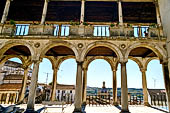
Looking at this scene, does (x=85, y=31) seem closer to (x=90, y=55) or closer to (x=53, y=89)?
(x=90, y=55)

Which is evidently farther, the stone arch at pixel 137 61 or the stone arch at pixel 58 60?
the stone arch at pixel 58 60

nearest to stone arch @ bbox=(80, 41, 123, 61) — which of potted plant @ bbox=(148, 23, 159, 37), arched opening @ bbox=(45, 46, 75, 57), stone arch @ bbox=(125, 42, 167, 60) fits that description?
stone arch @ bbox=(125, 42, 167, 60)

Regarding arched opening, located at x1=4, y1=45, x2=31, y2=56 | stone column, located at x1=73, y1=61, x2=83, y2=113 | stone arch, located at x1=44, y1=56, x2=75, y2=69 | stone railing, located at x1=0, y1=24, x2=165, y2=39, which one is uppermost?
stone railing, located at x1=0, y1=24, x2=165, y2=39

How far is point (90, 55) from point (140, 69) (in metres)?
4.98

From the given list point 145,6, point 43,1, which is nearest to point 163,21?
point 145,6

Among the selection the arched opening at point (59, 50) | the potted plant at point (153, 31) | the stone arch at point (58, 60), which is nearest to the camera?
the potted plant at point (153, 31)

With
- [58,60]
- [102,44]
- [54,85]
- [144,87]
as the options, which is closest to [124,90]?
[102,44]

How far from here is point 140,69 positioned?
12039mm

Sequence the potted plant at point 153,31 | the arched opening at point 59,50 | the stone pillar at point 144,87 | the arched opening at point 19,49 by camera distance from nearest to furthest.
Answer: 1. the potted plant at point 153,31
2. the arched opening at point 19,49
3. the arched opening at point 59,50
4. the stone pillar at point 144,87

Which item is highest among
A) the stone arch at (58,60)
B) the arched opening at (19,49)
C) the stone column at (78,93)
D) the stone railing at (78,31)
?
the stone railing at (78,31)

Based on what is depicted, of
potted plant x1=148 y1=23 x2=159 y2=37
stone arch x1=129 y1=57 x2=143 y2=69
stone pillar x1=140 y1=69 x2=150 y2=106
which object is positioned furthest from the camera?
stone arch x1=129 y1=57 x2=143 y2=69

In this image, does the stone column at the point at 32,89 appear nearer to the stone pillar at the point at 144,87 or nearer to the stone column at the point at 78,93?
the stone column at the point at 78,93

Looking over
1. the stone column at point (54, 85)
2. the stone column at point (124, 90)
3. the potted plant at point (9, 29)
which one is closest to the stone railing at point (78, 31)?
the potted plant at point (9, 29)

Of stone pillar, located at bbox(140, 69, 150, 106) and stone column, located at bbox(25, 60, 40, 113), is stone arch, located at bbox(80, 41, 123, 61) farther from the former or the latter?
stone pillar, located at bbox(140, 69, 150, 106)
